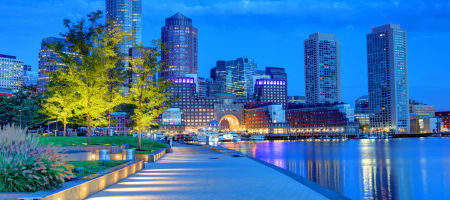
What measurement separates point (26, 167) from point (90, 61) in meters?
29.3

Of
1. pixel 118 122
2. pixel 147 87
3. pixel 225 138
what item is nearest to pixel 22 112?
pixel 147 87

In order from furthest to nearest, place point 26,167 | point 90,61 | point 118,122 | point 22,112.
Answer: point 118,122, point 22,112, point 90,61, point 26,167

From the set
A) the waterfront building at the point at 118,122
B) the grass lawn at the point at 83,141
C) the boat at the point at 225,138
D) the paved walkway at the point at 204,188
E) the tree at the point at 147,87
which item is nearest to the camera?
the paved walkway at the point at 204,188

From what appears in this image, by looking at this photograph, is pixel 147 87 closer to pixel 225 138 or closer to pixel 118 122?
pixel 118 122

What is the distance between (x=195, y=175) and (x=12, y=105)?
64.8m

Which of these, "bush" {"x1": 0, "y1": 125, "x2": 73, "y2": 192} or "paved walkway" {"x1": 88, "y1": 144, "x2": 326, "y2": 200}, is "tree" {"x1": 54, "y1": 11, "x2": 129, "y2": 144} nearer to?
"paved walkway" {"x1": 88, "y1": 144, "x2": 326, "y2": 200}

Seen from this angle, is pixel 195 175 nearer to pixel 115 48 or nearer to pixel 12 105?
pixel 115 48

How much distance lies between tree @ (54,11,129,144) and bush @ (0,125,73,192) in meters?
25.9

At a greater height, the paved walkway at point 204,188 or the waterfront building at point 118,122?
the waterfront building at point 118,122

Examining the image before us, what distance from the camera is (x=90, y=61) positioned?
4050 cm

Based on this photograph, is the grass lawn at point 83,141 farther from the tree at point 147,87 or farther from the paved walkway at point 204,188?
the paved walkway at point 204,188

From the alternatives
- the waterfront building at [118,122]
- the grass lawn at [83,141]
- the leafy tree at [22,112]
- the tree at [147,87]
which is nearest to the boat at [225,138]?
the waterfront building at [118,122]

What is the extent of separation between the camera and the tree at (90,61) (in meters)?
39.3

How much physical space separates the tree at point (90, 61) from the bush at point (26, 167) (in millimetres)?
25930
